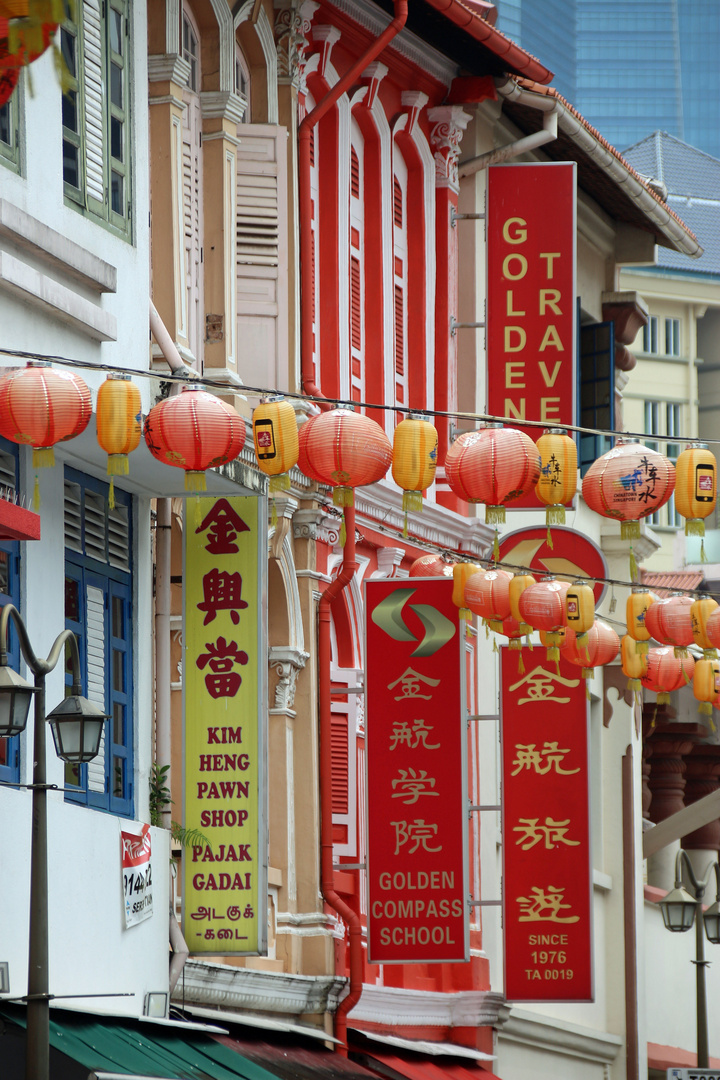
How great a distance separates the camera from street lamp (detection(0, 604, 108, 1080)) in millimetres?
9672

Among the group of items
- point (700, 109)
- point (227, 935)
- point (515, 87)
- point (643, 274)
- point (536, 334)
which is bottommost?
point (227, 935)

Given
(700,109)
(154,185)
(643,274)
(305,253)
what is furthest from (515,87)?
(700,109)

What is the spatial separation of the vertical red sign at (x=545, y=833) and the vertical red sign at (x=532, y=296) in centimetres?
179

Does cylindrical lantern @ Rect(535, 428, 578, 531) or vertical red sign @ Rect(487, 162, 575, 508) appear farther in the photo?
vertical red sign @ Rect(487, 162, 575, 508)

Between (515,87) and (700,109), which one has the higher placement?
(700,109)

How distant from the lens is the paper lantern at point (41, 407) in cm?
1091

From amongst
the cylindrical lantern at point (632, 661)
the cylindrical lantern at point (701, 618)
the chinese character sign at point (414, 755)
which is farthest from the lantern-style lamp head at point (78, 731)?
the cylindrical lantern at point (632, 661)

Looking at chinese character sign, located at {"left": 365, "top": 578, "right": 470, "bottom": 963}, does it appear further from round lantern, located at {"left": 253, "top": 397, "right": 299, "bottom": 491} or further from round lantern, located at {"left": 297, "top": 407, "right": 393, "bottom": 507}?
round lantern, located at {"left": 253, "top": 397, "right": 299, "bottom": 491}

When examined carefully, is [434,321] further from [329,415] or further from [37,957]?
[37,957]

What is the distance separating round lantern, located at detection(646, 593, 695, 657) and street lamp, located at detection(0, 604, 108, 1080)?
7.66 m

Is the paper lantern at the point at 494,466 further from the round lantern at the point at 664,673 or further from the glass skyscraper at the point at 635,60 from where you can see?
the glass skyscraper at the point at 635,60

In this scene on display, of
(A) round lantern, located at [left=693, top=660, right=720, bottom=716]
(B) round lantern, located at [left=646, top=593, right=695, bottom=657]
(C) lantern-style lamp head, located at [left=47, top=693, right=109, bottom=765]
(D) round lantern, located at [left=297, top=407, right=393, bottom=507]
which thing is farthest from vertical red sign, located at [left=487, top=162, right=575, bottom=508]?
(C) lantern-style lamp head, located at [left=47, top=693, right=109, bottom=765]

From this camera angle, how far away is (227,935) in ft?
45.2

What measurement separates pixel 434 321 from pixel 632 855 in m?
7.31
